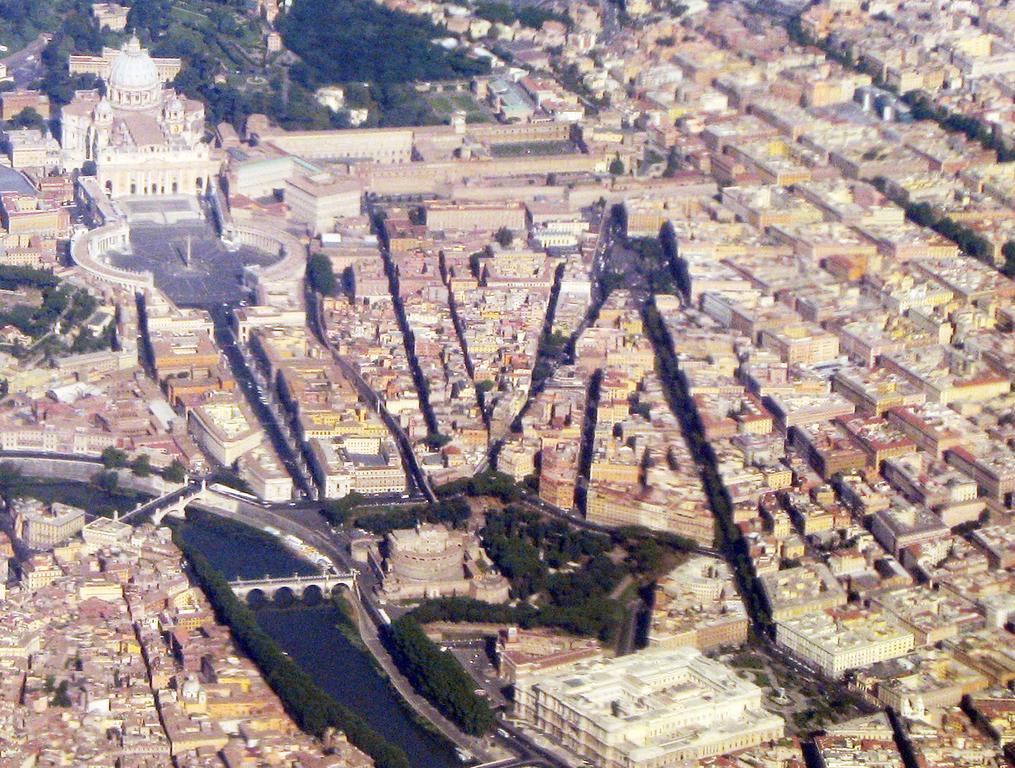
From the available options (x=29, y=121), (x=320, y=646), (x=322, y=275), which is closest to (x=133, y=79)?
(x=29, y=121)

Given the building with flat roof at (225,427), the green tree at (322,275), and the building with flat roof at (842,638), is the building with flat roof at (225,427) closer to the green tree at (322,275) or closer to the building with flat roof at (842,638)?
the green tree at (322,275)

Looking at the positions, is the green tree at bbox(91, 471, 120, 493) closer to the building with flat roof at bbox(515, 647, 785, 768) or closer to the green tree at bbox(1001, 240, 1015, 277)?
the building with flat roof at bbox(515, 647, 785, 768)

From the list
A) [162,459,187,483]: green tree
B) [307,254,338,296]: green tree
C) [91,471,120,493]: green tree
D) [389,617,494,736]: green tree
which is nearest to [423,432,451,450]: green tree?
[162,459,187,483]: green tree

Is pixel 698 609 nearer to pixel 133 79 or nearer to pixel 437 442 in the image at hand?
pixel 437 442

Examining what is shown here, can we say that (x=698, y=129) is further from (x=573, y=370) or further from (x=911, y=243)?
(x=573, y=370)

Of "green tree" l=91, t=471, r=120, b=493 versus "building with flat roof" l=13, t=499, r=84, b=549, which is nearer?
"building with flat roof" l=13, t=499, r=84, b=549

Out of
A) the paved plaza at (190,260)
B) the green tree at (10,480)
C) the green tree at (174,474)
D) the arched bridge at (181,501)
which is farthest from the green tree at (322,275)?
the green tree at (10,480)
